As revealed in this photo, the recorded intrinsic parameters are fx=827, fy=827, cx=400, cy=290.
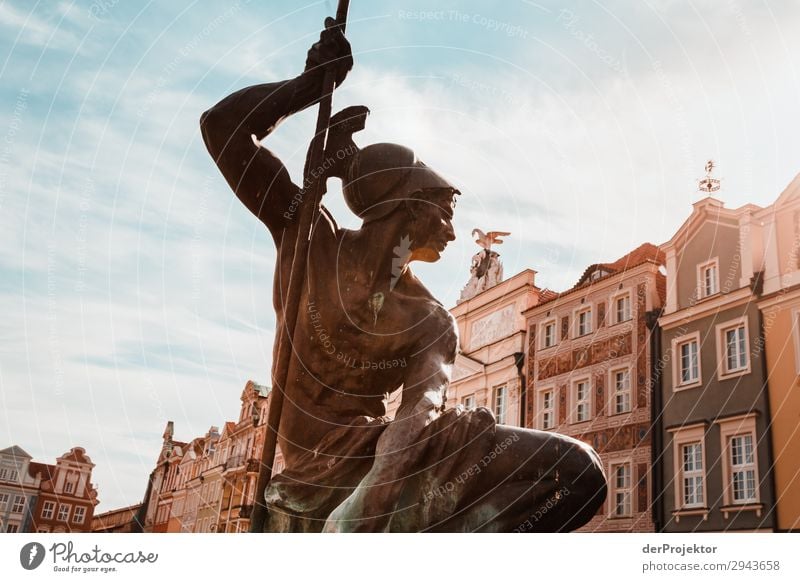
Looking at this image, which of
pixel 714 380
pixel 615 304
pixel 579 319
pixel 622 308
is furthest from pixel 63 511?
pixel 714 380

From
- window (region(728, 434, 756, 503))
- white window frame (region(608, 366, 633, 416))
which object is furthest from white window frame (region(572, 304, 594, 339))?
window (region(728, 434, 756, 503))

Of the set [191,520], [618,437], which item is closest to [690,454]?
[618,437]

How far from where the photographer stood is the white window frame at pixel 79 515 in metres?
25.6

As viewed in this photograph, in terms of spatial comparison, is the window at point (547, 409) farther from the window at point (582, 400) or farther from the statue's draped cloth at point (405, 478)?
the statue's draped cloth at point (405, 478)

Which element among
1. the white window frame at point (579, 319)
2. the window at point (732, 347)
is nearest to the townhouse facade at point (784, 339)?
the window at point (732, 347)

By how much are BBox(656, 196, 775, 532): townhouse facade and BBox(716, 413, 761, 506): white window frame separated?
0.06 feet

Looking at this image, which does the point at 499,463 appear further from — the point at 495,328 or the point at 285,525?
the point at 495,328

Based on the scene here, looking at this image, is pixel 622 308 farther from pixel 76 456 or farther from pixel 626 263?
pixel 76 456

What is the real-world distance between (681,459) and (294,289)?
16.5m

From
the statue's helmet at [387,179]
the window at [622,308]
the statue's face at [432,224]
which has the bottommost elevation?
the statue's face at [432,224]

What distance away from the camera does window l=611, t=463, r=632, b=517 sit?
59.5ft

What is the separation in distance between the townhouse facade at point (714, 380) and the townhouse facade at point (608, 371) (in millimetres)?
473

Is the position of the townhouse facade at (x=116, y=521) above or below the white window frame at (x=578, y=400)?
below

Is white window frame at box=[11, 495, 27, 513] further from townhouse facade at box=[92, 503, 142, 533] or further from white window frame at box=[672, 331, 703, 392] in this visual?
white window frame at box=[672, 331, 703, 392]
